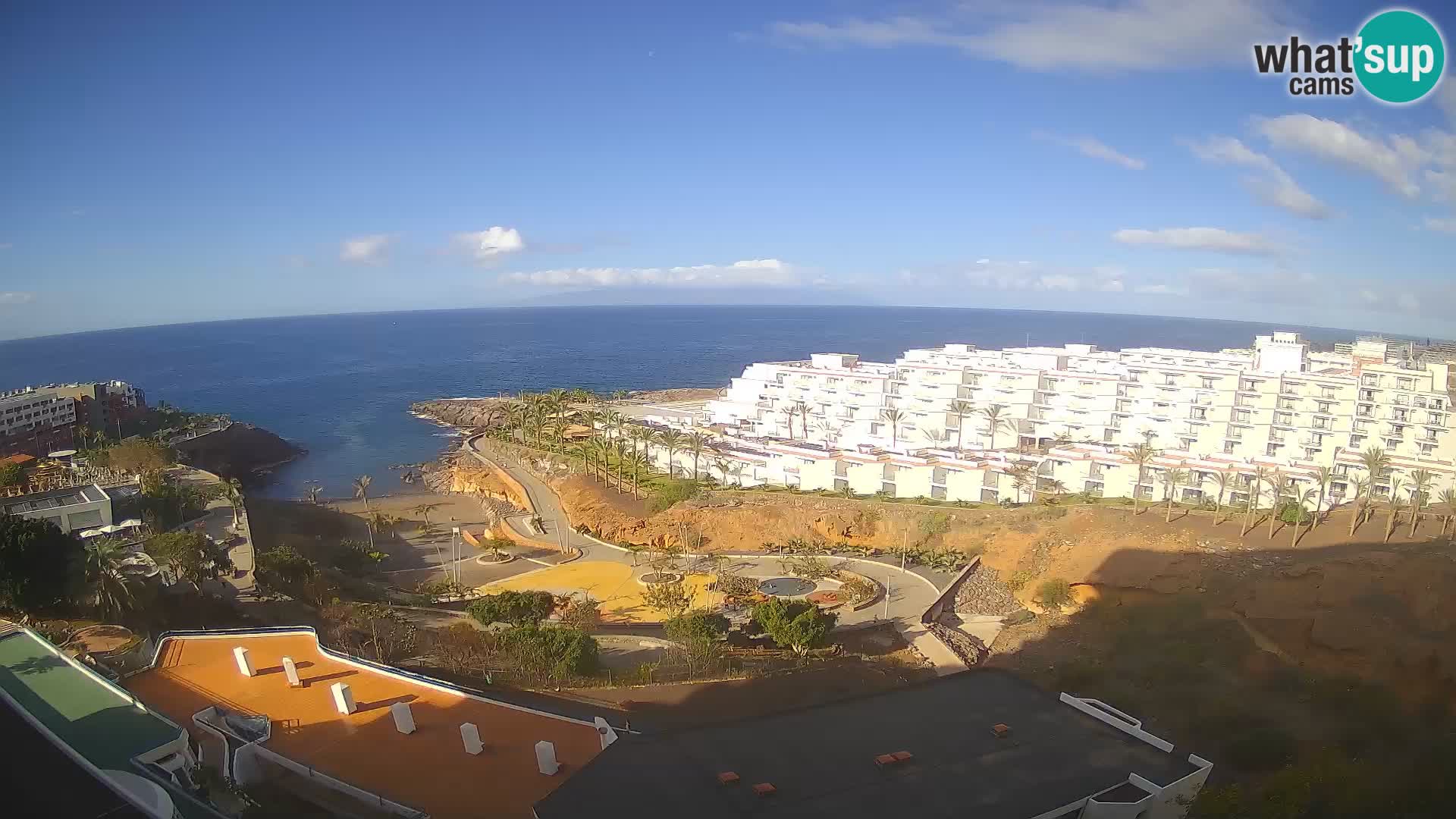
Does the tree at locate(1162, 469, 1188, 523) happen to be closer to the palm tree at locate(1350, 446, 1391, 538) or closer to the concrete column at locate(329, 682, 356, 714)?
the palm tree at locate(1350, 446, 1391, 538)

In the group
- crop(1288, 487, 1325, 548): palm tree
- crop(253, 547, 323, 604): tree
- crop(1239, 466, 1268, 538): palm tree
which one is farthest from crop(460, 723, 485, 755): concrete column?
crop(1239, 466, 1268, 538): palm tree

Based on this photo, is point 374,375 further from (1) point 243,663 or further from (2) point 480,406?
(1) point 243,663

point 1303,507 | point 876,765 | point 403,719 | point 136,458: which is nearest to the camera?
point 876,765

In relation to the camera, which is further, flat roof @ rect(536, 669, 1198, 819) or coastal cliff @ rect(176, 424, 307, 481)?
coastal cliff @ rect(176, 424, 307, 481)

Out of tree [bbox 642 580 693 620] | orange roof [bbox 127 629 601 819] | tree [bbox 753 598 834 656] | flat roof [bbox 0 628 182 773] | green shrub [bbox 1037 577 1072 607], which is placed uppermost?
flat roof [bbox 0 628 182 773]

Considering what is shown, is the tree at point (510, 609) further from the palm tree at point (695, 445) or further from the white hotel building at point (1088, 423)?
the white hotel building at point (1088, 423)

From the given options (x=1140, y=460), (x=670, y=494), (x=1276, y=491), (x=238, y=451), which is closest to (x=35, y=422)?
(x=238, y=451)
